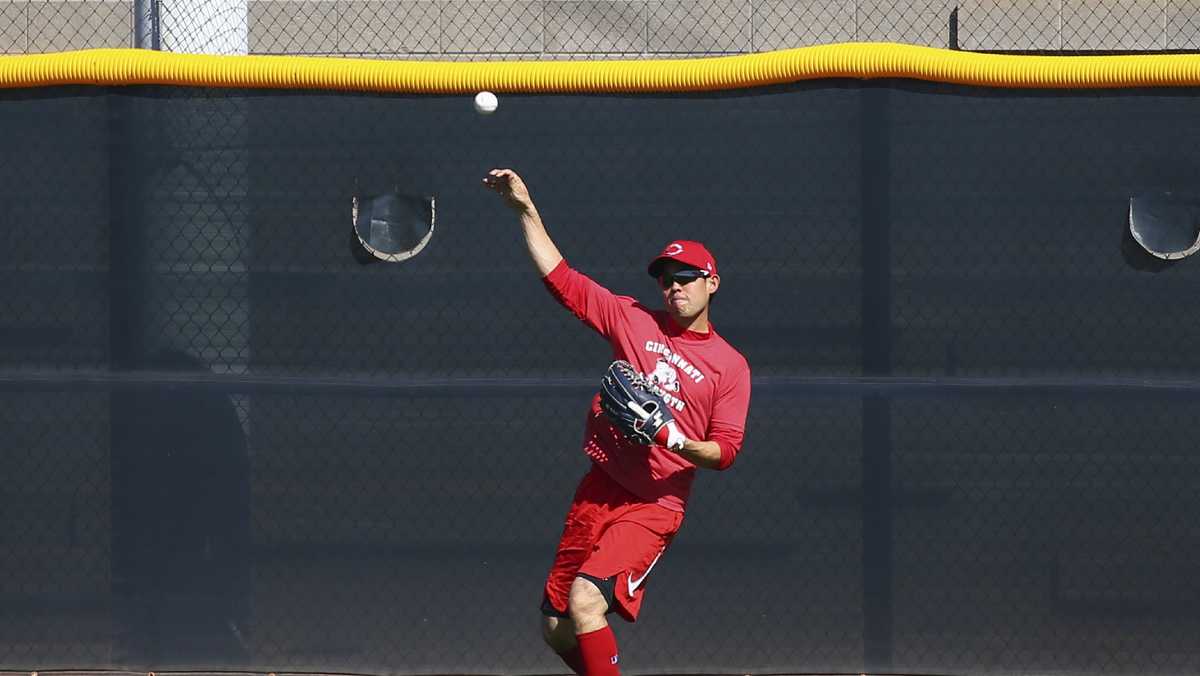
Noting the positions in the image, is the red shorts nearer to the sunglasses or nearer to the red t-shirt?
the red t-shirt

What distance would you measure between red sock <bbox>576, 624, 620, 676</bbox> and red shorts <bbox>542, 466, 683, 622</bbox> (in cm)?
10

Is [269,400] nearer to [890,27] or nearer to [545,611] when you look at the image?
[545,611]

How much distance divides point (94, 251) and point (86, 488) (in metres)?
0.89

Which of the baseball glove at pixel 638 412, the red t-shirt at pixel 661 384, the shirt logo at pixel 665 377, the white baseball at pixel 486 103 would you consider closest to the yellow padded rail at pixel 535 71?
the white baseball at pixel 486 103

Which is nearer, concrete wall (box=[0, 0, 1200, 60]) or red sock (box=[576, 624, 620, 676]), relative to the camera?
red sock (box=[576, 624, 620, 676])

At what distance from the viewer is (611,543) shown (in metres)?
4.18

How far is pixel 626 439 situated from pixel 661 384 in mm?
218

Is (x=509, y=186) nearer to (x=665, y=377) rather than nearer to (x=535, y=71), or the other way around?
(x=665, y=377)

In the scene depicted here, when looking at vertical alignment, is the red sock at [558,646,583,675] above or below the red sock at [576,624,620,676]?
below

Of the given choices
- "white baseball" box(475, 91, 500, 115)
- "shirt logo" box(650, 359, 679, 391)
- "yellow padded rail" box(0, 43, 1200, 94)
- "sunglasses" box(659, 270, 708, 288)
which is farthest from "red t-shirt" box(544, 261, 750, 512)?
"yellow padded rail" box(0, 43, 1200, 94)

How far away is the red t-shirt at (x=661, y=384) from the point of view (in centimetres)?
426

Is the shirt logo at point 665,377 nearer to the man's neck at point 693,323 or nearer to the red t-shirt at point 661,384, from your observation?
the red t-shirt at point 661,384

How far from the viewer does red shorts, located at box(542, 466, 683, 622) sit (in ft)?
13.6

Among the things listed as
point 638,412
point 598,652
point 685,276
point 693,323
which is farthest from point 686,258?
point 598,652
